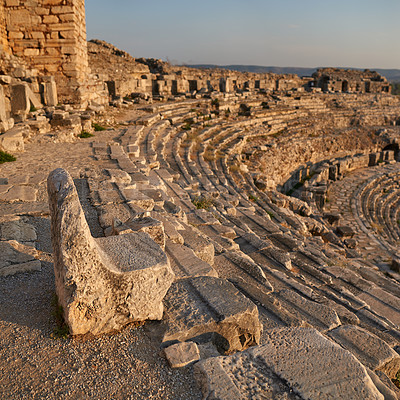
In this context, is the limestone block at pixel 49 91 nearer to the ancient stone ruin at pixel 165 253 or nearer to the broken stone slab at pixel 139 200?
the ancient stone ruin at pixel 165 253

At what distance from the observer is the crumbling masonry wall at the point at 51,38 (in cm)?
1014

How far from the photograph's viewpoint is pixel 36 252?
327cm

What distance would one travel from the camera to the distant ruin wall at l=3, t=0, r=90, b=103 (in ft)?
33.3

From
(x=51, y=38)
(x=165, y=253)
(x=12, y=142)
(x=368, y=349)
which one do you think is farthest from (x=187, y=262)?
(x=51, y=38)

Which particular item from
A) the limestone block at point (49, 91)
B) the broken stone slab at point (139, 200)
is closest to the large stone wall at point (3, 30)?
the limestone block at point (49, 91)

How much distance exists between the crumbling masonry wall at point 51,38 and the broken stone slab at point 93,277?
9.37 meters

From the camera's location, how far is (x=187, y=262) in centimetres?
334

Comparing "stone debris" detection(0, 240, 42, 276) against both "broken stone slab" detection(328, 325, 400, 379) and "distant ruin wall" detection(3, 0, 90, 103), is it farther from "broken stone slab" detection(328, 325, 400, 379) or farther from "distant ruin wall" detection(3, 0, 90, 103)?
"distant ruin wall" detection(3, 0, 90, 103)

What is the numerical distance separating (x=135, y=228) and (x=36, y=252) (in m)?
0.94

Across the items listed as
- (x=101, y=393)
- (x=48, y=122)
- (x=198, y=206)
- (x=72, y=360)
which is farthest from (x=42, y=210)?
(x=48, y=122)

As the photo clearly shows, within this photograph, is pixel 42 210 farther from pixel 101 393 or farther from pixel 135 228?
pixel 101 393

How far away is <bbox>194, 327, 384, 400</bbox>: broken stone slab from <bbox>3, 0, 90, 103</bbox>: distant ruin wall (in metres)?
10.5

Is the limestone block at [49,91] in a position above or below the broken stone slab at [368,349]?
above

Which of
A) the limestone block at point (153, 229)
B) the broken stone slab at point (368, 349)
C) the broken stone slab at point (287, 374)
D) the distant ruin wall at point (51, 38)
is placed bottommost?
the broken stone slab at point (368, 349)
